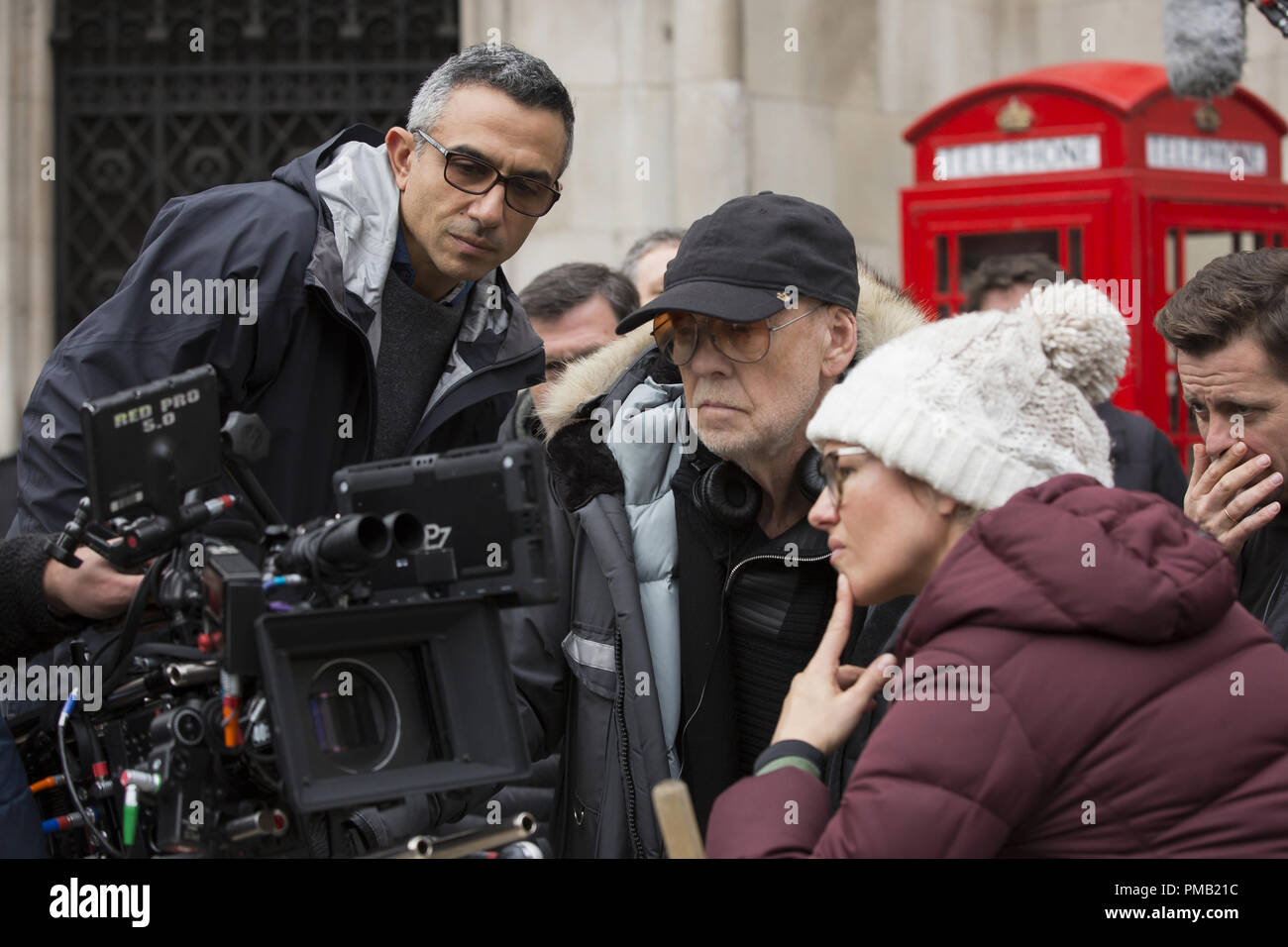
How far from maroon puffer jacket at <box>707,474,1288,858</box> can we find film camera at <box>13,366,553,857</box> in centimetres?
52

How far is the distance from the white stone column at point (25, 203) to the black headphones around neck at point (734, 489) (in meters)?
5.77

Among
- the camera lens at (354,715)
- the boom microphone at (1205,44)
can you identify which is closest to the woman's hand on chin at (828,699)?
the camera lens at (354,715)

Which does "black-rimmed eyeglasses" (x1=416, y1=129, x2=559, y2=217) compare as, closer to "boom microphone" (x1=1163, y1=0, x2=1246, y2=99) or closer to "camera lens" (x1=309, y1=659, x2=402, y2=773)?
"camera lens" (x1=309, y1=659, x2=402, y2=773)

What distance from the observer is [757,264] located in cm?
292

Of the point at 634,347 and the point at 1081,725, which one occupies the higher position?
the point at 634,347

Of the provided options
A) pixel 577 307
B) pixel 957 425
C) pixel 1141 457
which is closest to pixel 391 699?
pixel 957 425

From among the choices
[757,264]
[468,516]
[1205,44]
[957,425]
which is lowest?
[468,516]

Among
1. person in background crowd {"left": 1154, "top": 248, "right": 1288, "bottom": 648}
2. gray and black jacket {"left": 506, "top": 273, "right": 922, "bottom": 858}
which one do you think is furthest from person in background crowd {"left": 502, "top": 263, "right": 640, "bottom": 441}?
person in background crowd {"left": 1154, "top": 248, "right": 1288, "bottom": 648}

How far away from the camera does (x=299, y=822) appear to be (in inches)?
84.9

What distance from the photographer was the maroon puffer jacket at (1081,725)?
6.40 ft

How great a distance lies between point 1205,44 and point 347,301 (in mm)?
3402

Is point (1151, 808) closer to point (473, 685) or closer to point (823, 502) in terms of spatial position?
point (823, 502)

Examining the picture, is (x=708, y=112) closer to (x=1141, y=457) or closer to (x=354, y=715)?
(x=1141, y=457)
